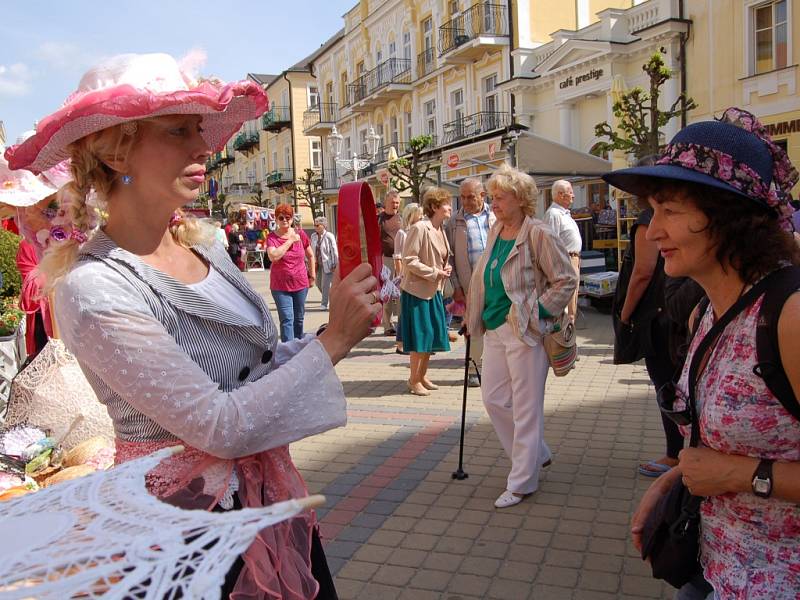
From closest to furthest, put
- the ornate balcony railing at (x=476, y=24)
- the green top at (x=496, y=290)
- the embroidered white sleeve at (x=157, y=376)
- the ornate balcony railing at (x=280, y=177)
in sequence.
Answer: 1. the embroidered white sleeve at (x=157, y=376)
2. the green top at (x=496, y=290)
3. the ornate balcony railing at (x=476, y=24)
4. the ornate balcony railing at (x=280, y=177)

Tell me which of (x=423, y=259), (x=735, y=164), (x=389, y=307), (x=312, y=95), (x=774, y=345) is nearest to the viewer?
(x=774, y=345)

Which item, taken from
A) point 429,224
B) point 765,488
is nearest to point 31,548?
point 765,488

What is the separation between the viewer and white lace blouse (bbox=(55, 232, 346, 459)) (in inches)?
52.9

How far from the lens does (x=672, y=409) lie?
175 centimetres

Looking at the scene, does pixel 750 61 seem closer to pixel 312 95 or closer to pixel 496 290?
pixel 496 290

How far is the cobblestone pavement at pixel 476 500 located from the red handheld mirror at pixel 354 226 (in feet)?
6.88

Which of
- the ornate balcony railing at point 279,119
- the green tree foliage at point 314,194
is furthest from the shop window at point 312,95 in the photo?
the green tree foliage at point 314,194

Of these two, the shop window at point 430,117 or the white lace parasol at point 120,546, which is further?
the shop window at point 430,117

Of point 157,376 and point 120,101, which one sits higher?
point 120,101

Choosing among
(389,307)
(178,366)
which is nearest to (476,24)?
(389,307)

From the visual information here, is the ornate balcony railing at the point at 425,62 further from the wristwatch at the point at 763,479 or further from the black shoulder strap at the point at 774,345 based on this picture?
the wristwatch at the point at 763,479

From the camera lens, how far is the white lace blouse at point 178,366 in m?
1.34

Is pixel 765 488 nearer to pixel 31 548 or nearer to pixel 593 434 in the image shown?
pixel 31 548

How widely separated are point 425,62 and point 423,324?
83.5 feet
